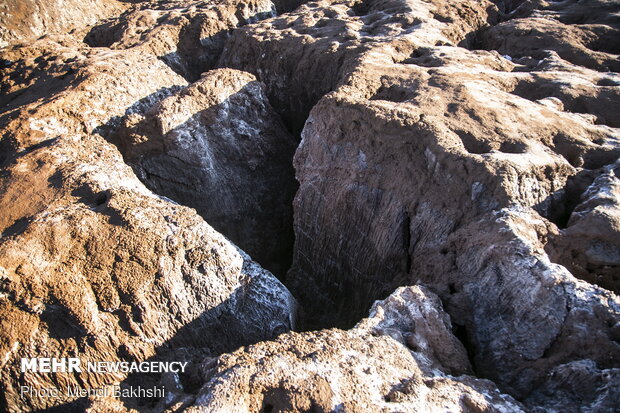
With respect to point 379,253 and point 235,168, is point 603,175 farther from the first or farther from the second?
point 235,168

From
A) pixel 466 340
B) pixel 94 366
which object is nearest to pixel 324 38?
pixel 466 340

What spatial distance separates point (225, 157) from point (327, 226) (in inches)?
86.7

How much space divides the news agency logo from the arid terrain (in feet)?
0.21

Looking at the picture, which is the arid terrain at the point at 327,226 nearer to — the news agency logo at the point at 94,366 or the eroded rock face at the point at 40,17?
the news agency logo at the point at 94,366

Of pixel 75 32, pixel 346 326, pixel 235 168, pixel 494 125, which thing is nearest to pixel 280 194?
pixel 235 168

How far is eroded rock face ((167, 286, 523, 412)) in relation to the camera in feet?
9.52

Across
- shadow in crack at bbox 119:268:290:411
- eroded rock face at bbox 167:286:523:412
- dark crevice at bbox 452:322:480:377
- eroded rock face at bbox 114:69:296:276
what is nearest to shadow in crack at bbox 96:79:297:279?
eroded rock face at bbox 114:69:296:276

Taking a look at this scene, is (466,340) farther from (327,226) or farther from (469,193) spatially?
(327,226)

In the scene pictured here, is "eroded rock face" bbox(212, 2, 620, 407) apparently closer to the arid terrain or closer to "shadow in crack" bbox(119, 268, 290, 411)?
the arid terrain

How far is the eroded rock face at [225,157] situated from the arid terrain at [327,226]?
3 centimetres

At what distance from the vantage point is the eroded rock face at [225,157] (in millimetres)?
6383

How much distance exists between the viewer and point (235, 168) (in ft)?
23.0

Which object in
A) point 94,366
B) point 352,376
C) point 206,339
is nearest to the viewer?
point 352,376

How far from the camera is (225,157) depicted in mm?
6953
